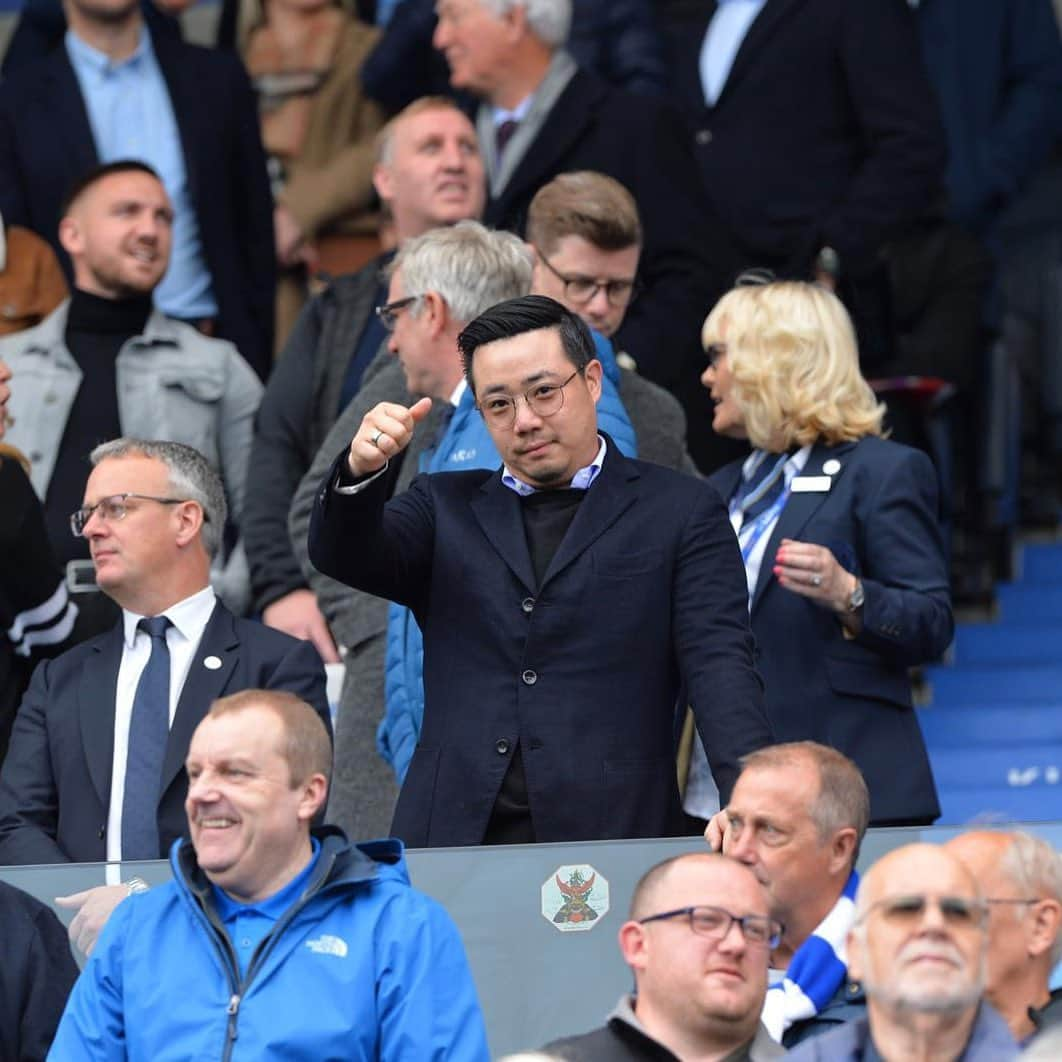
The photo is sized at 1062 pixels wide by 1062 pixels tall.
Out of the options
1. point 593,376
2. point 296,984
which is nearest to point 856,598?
point 593,376

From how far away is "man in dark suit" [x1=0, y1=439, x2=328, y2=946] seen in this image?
643 centimetres

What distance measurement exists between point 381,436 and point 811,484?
1595 mm

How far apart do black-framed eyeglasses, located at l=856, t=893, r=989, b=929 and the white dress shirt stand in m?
2.30

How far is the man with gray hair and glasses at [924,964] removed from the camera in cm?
452

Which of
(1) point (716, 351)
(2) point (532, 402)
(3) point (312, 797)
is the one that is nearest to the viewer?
(3) point (312, 797)

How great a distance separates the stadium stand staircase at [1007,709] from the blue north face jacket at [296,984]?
3.54 metres

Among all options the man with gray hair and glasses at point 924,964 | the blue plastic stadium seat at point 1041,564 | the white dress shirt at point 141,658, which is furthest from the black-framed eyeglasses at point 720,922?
the blue plastic stadium seat at point 1041,564

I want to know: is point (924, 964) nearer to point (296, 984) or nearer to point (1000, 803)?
point (296, 984)

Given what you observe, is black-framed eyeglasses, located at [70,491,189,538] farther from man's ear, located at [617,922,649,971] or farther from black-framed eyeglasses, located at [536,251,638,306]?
man's ear, located at [617,922,649,971]

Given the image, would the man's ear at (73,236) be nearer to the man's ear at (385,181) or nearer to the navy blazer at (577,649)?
the man's ear at (385,181)

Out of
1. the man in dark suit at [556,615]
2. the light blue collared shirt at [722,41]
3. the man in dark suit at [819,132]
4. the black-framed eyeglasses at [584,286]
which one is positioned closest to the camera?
the man in dark suit at [556,615]

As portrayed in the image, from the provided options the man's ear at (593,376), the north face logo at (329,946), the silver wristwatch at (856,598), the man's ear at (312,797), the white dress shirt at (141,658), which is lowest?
the north face logo at (329,946)

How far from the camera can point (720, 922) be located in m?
4.95

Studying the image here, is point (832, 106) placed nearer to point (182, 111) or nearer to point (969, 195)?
point (969, 195)
